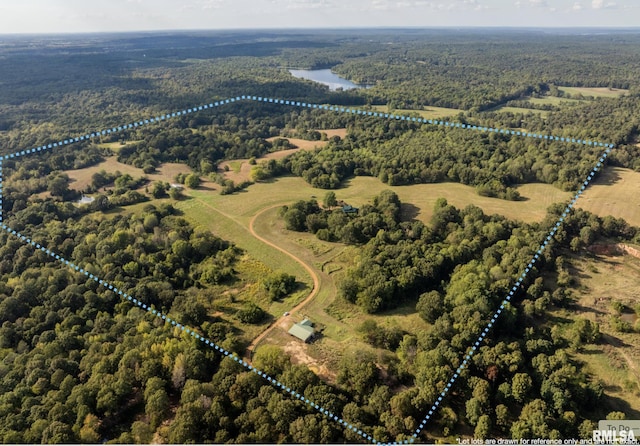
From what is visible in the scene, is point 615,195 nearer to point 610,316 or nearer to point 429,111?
point 610,316

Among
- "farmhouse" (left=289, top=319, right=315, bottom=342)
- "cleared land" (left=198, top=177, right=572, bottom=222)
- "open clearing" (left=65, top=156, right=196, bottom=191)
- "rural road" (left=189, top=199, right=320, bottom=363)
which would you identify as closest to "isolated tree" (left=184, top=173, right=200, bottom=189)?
"cleared land" (left=198, top=177, right=572, bottom=222)

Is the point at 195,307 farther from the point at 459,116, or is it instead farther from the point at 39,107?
the point at 39,107

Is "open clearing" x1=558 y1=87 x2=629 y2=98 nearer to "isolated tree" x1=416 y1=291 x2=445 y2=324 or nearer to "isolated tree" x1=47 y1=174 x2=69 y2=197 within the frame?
"isolated tree" x1=416 y1=291 x2=445 y2=324

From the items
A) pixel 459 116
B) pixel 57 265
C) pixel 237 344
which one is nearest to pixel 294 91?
pixel 459 116

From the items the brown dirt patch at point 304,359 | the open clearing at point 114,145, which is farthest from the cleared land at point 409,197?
the open clearing at point 114,145

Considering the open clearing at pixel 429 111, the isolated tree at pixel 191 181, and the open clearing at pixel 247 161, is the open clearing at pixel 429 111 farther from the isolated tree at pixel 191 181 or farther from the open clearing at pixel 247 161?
the isolated tree at pixel 191 181
